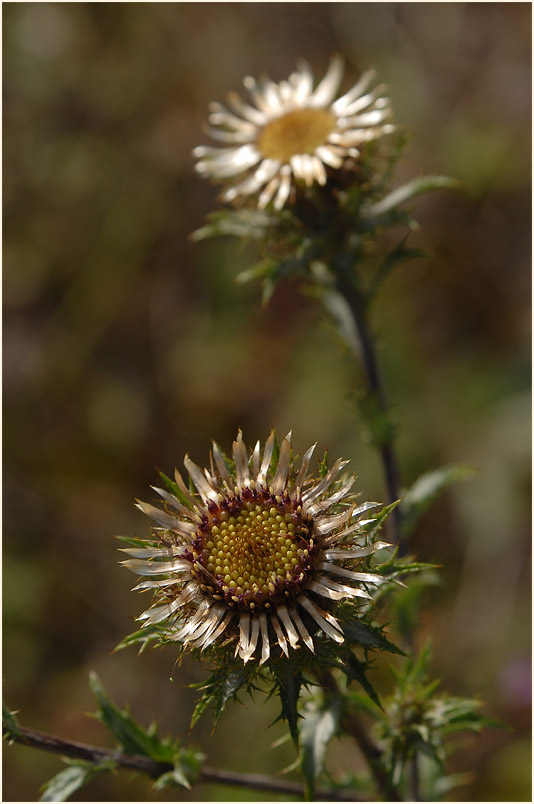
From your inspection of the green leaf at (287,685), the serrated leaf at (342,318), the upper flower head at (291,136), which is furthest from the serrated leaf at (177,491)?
the serrated leaf at (342,318)

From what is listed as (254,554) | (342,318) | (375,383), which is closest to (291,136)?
(342,318)

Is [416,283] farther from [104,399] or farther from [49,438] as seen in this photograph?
[49,438]

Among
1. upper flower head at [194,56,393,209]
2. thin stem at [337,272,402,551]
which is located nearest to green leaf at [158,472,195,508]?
thin stem at [337,272,402,551]

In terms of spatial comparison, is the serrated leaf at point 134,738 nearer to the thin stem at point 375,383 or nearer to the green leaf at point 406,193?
the thin stem at point 375,383

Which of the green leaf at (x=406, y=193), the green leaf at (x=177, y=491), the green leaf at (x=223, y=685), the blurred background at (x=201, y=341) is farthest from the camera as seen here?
the blurred background at (x=201, y=341)

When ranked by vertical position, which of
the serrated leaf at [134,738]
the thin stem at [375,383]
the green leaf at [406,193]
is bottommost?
the serrated leaf at [134,738]

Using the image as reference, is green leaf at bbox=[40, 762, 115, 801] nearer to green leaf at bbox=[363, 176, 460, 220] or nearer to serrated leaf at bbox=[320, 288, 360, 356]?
serrated leaf at bbox=[320, 288, 360, 356]
